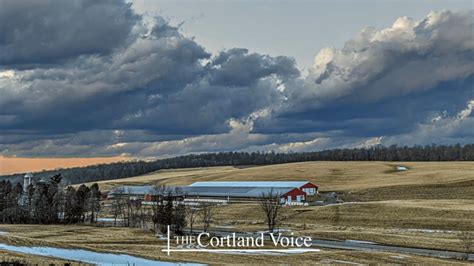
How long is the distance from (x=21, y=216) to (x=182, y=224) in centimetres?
4258

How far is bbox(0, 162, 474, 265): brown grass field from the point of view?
5075 cm

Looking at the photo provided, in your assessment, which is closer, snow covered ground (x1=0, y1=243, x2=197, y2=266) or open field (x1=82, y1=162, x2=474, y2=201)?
snow covered ground (x1=0, y1=243, x2=197, y2=266)

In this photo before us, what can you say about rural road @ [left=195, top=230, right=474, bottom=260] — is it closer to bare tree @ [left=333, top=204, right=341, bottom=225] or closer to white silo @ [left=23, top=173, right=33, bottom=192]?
bare tree @ [left=333, top=204, right=341, bottom=225]

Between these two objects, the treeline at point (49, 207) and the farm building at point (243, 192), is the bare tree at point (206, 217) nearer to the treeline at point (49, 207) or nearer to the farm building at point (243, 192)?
the farm building at point (243, 192)

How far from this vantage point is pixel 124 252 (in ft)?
158

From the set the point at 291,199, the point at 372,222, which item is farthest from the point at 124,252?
the point at 291,199

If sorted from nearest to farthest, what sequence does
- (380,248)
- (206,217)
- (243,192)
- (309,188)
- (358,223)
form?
(380,248) < (358,223) < (206,217) < (309,188) < (243,192)

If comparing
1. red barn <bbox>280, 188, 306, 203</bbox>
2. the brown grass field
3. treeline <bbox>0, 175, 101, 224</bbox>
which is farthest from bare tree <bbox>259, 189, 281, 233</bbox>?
treeline <bbox>0, 175, 101, 224</bbox>

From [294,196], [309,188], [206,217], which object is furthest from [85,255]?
[309,188]

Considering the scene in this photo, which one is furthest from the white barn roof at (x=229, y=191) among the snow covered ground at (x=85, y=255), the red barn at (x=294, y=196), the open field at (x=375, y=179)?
the snow covered ground at (x=85, y=255)

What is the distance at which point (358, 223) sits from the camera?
289 ft

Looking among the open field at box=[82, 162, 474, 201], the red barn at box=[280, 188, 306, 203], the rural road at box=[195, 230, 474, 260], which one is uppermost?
the open field at box=[82, 162, 474, 201]

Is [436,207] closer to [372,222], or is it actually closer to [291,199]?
[372,222]

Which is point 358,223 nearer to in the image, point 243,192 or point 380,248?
point 380,248
